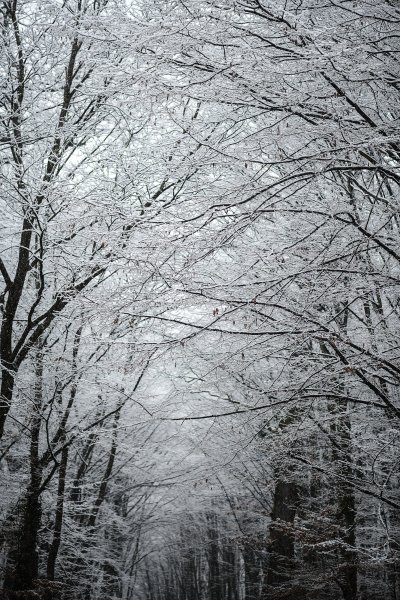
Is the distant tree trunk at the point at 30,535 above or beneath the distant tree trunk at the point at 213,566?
above

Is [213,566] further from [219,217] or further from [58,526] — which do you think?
[219,217]

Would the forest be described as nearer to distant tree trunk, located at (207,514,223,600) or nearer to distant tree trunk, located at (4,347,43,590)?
distant tree trunk, located at (4,347,43,590)

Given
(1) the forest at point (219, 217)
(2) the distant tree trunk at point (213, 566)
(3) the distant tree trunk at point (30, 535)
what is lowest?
(2) the distant tree trunk at point (213, 566)

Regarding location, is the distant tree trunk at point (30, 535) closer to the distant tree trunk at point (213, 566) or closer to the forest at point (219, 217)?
the forest at point (219, 217)

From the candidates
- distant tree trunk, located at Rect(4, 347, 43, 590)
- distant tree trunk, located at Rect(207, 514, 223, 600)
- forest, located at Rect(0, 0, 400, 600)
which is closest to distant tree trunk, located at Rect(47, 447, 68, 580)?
forest, located at Rect(0, 0, 400, 600)

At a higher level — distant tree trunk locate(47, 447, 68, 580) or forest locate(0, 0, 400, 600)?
forest locate(0, 0, 400, 600)

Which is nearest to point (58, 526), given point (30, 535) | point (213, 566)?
point (30, 535)

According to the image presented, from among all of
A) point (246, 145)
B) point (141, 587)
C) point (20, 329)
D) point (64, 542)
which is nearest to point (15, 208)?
point (20, 329)

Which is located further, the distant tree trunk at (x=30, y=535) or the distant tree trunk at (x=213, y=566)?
the distant tree trunk at (x=213, y=566)

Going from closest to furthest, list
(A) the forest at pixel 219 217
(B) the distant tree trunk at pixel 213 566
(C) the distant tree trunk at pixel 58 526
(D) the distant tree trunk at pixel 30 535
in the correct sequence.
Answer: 1. (A) the forest at pixel 219 217
2. (D) the distant tree trunk at pixel 30 535
3. (C) the distant tree trunk at pixel 58 526
4. (B) the distant tree trunk at pixel 213 566

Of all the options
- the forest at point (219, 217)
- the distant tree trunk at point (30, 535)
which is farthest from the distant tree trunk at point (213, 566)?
the distant tree trunk at point (30, 535)

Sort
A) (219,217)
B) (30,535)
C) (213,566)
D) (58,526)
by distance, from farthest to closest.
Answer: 1. (213,566)
2. (58,526)
3. (30,535)
4. (219,217)

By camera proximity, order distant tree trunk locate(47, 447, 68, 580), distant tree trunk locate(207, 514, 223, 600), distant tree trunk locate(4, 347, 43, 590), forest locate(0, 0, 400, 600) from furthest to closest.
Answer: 1. distant tree trunk locate(207, 514, 223, 600)
2. distant tree trunk locate(47, 447, 68, 580)
3. distant tree trunk locate(4, 347, 43, 590)
4. forest locate(0, 0, 400, 600)

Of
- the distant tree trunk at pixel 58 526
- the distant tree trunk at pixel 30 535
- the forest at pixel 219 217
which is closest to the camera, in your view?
the forest at pixel 219 217
